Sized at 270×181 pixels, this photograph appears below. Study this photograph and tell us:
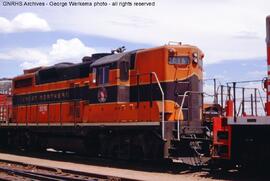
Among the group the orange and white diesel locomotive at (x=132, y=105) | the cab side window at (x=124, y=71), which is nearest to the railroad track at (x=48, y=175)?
the orange and white diesel locomotive at (x=132, y=105)

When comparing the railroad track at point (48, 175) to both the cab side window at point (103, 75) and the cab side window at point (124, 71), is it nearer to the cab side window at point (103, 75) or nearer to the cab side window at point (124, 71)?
the cab side window at point (103, 75)

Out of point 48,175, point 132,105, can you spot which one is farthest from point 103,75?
point 48,175

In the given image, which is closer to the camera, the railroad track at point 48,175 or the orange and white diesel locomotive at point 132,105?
the railroad track at point 48,175

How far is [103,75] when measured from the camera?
15523 mm

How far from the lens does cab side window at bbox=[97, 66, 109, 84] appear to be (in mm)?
15361

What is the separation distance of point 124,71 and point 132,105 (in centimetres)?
121

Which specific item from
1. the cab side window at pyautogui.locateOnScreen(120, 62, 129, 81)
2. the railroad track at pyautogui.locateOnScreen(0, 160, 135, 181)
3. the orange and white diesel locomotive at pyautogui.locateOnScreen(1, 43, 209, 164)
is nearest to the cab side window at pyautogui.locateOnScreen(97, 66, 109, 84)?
the orange and white diesel locomotive at pyautogui.locateOnScreen(1, 43, 209, 164)

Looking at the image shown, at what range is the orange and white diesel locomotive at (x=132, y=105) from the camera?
13484 millimetres

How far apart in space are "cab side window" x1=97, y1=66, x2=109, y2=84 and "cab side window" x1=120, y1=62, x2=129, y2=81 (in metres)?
0.58

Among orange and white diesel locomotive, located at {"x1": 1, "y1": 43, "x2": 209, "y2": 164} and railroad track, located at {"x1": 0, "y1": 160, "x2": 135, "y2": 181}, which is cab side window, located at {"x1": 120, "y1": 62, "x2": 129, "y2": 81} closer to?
orange and white diesel locomotive, located at {"x1": 1, "y1": 43, "x2": 209, "y2": 164}

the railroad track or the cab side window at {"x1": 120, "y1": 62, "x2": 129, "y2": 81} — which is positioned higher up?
the cab side window at {"x1": 120, "y1": 62, "x2": 129, "y2": 81}

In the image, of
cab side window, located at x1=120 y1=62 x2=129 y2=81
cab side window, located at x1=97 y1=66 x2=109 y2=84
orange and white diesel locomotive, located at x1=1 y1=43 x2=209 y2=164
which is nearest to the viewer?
orange and white diesel locomotive, located at x1=1 y1=43 x2=209 y2=164

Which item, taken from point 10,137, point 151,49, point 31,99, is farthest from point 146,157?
point 10,137

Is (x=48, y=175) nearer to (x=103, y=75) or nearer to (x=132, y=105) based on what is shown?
(x=132, y=105)
